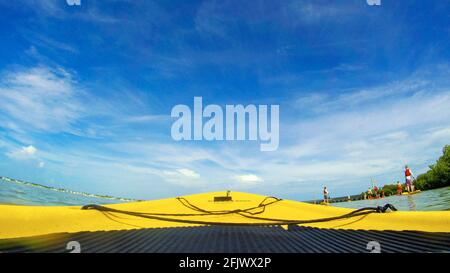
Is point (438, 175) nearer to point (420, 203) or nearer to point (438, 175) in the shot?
point (438, 175)

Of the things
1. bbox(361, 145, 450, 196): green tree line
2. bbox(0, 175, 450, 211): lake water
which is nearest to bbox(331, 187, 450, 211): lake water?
bbox(0, 175, 450, 211): lake water

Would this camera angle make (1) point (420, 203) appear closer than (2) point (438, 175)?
Yes

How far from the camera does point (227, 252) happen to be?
1.95 metres

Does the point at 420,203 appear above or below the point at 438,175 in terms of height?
below

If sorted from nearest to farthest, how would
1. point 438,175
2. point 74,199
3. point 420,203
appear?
1. point 420,203
2. point 74,199
3. point 438,175

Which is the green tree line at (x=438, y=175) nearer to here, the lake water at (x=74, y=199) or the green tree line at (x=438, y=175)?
the green tree line at (x=438, y=175)

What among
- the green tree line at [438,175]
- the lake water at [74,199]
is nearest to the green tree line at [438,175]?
the green tree line at [438,175]

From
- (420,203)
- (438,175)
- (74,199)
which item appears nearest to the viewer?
(420,203)

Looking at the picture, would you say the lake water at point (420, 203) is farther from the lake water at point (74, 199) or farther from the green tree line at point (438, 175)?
the green tree line at point (438, 175)

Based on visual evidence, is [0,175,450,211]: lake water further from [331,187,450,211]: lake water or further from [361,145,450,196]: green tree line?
[361,145,450,196]: green tree line

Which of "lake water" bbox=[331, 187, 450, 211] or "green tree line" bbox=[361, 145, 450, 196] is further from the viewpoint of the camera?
"green tree line" bbox=[361, 145, 450, 196]

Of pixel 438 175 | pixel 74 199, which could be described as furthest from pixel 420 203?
pixel 438 175

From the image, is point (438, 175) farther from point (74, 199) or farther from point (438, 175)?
point (74, 199)

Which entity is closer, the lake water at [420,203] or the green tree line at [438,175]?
the lake water at [420,203]
